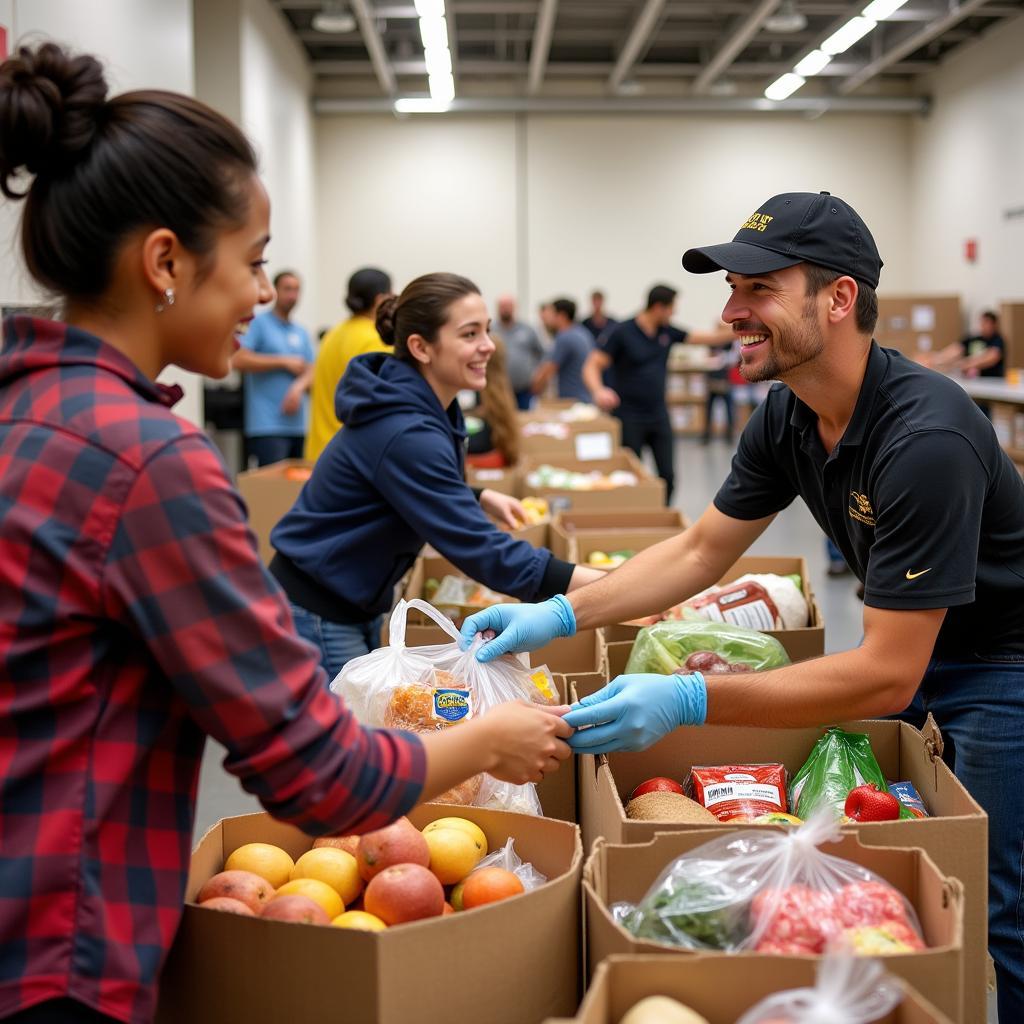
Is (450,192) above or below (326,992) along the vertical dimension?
above

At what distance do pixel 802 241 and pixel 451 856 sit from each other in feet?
3.41

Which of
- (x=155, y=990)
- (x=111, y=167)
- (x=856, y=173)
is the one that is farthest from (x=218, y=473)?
(x=856, y=173)

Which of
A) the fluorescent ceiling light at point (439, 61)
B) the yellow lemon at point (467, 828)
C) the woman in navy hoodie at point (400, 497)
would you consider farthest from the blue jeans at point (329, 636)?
the fluorescent ceiling light at point (439, 61)

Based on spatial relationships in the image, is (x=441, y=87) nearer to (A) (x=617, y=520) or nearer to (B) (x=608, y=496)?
(B) (x=608, y=496)

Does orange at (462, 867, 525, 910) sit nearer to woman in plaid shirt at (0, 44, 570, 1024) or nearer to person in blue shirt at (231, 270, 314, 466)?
woman in plaid shirt at (0, 44, 570, 1024)

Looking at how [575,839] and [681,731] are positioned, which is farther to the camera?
[681,731]

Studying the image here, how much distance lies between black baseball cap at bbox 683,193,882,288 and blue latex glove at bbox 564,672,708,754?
0.63 meters

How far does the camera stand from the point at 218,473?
1026 mm

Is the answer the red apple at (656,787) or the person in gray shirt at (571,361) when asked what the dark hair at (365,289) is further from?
the person in gray shirt at (571,361)

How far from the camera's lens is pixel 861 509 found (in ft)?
5.84

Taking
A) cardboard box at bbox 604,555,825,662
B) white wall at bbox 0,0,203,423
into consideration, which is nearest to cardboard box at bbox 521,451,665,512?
cardboard box at bbox 604,555,825,662

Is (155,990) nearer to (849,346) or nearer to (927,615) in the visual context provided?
(927,615)

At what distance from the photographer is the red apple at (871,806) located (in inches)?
63.3

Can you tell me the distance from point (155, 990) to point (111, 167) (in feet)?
2.44
